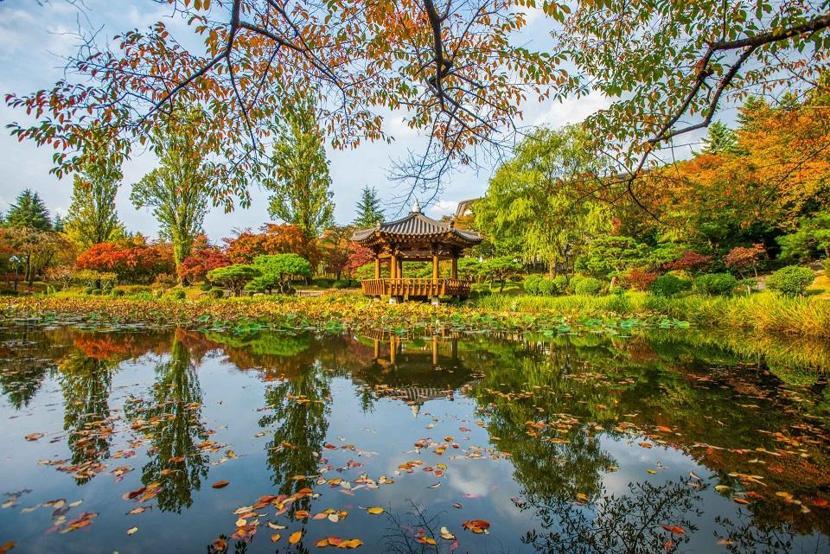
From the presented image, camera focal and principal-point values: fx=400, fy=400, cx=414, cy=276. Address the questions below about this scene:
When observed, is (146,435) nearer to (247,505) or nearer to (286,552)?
(247,505)

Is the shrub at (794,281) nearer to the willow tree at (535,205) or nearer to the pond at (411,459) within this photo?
the willow tree at (535,205)

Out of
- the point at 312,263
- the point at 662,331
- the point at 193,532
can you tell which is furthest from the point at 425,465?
the point at 312,263

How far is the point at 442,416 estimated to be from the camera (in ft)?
12.1

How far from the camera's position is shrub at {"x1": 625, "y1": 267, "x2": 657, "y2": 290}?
17688 millimetres

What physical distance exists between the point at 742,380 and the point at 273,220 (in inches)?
973

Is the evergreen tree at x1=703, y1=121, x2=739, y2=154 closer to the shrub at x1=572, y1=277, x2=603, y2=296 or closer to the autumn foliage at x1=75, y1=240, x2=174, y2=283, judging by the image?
the shrub at x1=572, y1=277, x2=603, y2=296

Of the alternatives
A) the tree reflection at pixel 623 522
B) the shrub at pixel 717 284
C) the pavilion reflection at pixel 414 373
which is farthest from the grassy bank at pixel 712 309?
the tree reflection at pixel 623 522

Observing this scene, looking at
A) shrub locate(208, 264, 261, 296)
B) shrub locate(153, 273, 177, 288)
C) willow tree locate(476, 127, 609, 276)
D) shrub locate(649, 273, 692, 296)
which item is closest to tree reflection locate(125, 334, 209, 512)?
willow tree locate(476, 127, 609, 276)

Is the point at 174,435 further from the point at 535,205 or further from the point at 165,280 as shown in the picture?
the point at 165,280

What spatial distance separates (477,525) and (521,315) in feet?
34.7

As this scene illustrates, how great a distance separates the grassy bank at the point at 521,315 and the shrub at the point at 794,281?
5.27 ft

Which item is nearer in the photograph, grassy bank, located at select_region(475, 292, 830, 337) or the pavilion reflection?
the pavilion reflection

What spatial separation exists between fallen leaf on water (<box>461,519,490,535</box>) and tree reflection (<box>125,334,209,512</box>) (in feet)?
4.86

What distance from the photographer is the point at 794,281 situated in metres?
12.1
